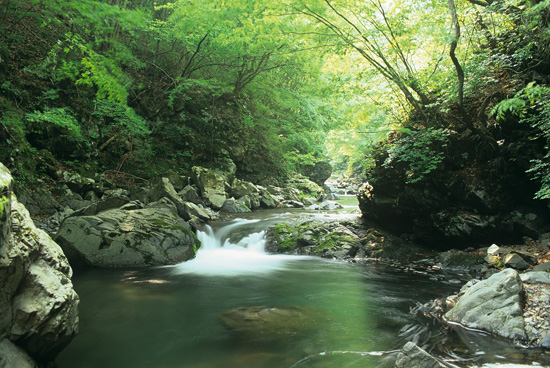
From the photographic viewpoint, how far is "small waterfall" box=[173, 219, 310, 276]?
25.5ft

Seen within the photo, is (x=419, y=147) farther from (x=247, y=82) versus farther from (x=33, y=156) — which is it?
(x=33, y=156)

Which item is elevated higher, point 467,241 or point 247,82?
point 247,82

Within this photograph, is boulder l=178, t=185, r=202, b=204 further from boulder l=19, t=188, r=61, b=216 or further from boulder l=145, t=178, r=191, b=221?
boulder l=19, t=188, r=61, b=216

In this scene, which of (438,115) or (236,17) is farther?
(236,17)

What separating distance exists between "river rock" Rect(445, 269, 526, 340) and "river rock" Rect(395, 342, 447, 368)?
158 centimetres

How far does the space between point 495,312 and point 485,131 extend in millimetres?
4779

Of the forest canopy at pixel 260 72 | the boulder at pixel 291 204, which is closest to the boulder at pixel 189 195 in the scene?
the forest canopy at pixel 260 72

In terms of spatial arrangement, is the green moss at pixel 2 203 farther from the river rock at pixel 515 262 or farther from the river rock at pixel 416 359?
the river rock at pixel 515 262

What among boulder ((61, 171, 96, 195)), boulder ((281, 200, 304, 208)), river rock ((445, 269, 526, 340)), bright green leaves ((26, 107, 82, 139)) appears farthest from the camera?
boulder ((281, 200, 304, 208))

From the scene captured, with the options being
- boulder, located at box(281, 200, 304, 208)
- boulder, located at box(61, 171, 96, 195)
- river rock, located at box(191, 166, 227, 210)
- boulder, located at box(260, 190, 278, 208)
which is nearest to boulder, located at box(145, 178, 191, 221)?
boulder, located at box(61, 171, 96, 195)

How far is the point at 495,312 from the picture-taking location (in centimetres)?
414

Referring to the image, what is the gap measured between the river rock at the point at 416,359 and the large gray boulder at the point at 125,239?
6.21 meters

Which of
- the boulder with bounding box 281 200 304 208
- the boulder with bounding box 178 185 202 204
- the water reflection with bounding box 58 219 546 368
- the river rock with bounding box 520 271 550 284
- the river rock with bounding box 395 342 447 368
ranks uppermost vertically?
the boulder with bounding box 178 185 202 204

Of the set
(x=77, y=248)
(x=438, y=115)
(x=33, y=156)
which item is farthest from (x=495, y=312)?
(x=33, y=156)
